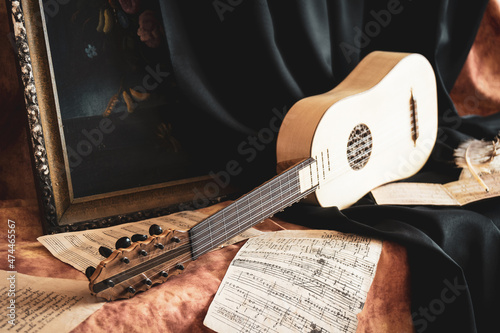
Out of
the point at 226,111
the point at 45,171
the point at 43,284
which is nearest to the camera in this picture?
the point at 43,284

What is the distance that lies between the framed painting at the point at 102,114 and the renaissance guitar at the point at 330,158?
0.34 meters

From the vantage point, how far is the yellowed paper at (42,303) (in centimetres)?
74

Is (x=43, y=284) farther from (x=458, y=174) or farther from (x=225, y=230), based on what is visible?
(x=458, y=174)

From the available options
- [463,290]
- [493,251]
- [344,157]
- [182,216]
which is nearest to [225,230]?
[182,216]

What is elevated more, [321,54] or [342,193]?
[321,54]

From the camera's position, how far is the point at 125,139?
4.09 ft

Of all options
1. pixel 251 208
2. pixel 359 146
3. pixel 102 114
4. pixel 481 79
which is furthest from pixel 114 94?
pixel 481 79

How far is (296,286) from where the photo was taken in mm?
902

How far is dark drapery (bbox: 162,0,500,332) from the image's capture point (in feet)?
3.36

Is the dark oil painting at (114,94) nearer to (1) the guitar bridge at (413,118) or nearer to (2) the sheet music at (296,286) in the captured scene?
(2) the sheet music at (296,286)

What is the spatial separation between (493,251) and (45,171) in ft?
3.56

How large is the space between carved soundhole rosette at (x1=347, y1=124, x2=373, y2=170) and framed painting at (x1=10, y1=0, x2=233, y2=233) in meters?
0.42

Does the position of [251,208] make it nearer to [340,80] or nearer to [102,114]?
[102,114]

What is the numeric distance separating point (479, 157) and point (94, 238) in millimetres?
1094
